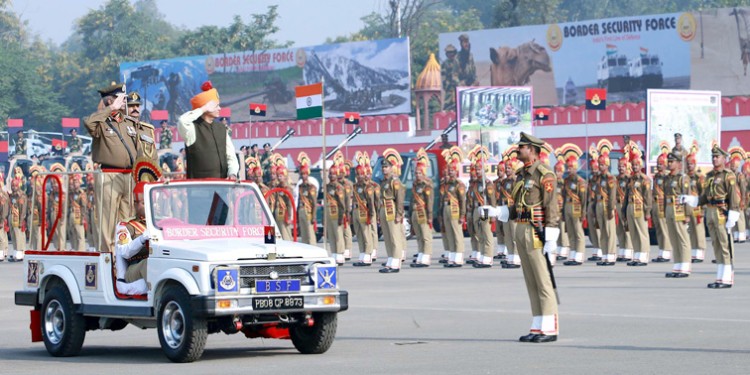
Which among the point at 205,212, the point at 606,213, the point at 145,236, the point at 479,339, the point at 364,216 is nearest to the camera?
the point at 145,236

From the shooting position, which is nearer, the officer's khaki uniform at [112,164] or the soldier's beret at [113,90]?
the officer's khaki uniform at [112,164]

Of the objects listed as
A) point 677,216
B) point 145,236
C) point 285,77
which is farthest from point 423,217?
point 285,77

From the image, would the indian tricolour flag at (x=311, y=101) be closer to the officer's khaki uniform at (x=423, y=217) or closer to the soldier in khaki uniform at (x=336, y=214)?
the officer's khaki uniform at (x=423, y=217)

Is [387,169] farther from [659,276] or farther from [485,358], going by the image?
[485,358]

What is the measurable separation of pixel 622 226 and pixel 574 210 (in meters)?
0.91

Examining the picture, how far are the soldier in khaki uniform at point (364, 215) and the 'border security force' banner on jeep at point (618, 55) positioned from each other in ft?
102

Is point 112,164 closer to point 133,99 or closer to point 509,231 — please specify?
point 133,99

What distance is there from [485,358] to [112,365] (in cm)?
311

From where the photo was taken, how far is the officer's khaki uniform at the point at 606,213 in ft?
91.0

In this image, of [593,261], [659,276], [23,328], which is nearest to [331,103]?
[593,261]

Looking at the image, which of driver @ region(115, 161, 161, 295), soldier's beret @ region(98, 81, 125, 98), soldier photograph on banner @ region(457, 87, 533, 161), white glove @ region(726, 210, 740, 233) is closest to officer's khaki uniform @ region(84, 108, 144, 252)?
soldier's beret @ region(98, 81, 125, 98)

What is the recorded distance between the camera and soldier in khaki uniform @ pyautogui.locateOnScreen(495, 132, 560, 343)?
14430 millimetres

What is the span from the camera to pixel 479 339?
1470cm

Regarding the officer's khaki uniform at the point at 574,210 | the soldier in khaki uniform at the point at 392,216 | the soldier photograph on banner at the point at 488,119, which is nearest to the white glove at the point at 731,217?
the officer's khaki uniform at the point at 574,210
